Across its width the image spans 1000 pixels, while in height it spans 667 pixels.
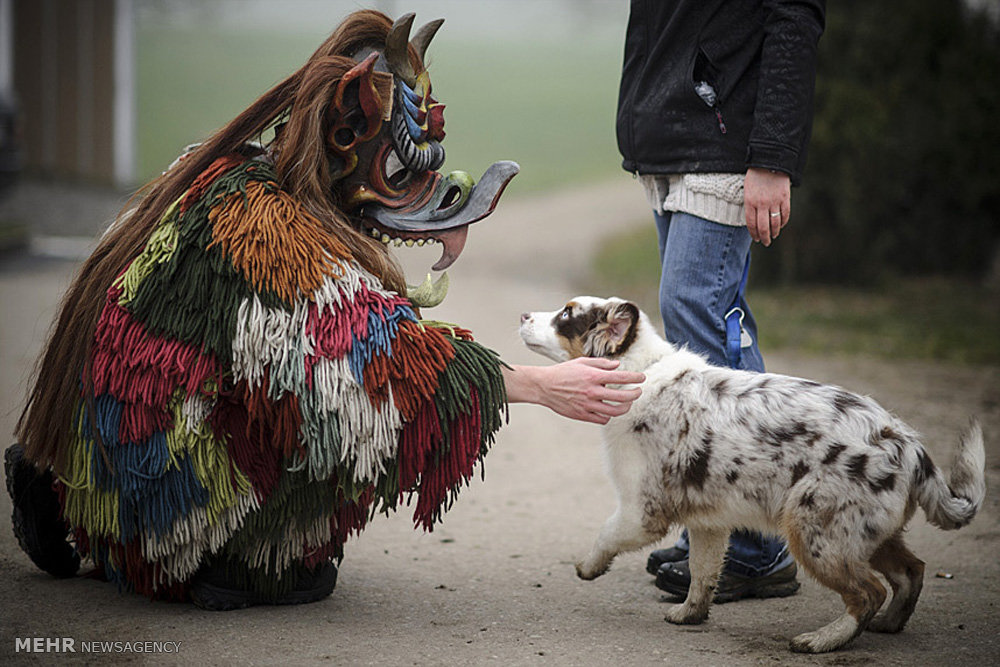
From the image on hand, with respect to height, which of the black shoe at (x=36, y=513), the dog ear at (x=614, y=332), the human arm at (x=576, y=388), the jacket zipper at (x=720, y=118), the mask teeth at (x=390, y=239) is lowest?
the black shoe at (x=36, y=513)

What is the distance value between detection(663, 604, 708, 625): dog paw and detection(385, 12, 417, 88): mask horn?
1951 millimetres

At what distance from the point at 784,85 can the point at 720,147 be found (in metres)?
0.28

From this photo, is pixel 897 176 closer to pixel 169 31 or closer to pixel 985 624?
pixel 985 624

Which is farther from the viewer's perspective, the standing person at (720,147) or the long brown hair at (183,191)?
the standing person at (720,147)

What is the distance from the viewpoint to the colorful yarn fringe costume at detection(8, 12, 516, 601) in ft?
9.61

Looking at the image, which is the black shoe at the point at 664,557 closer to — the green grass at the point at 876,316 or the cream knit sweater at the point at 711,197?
the cream knit sweater at the point at 711,197

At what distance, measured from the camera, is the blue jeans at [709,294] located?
350 cm

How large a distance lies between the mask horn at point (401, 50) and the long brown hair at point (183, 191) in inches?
4.8

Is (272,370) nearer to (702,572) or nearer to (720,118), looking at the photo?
(702,572)

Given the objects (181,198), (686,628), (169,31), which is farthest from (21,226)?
(686,628)

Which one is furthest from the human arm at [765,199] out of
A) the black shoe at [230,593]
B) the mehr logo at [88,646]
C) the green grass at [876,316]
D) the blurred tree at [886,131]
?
the blurred tree at [886,131]

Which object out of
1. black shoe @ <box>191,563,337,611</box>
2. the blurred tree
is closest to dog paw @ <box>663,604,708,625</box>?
black shoe @ <box>191,563,337,611</box>

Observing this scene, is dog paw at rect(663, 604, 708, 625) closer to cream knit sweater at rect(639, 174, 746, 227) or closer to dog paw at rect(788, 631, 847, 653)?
dog paw at rect(788, 631, 847, 653)

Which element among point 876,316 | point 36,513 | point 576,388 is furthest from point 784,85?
point 876,316
